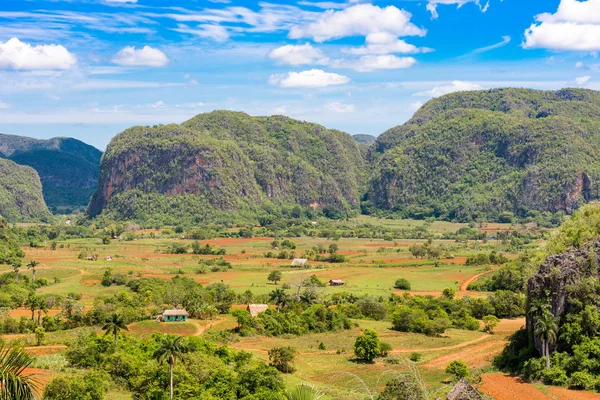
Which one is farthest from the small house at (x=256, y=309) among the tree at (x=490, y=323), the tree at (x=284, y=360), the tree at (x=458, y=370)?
the tree at (x=458, y=370)

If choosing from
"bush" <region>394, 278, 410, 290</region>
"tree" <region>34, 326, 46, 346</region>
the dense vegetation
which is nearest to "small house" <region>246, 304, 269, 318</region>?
"tree" <region>34, 326, 46, 346</region>

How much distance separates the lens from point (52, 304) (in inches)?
2667

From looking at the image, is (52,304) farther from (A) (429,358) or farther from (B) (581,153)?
(B) (581,153)

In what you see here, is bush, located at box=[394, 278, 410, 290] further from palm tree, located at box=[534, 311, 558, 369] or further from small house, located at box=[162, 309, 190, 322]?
palm tree, located at box=[534, 311, 558, 369]

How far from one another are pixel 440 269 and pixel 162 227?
89.7m

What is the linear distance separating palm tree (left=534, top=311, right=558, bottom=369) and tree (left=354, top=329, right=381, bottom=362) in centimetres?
1222

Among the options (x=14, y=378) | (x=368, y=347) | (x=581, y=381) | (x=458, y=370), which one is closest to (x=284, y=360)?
(x=368, y=347)

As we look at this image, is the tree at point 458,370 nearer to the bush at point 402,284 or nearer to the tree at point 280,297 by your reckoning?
the tree at point 280,297

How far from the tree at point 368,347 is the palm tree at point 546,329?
12216 millimetres

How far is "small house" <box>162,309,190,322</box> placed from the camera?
6053cm

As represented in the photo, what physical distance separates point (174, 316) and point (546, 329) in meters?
33.8

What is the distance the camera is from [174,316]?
60750 millimetres

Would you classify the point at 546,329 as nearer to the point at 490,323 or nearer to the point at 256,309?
the point at 490,323

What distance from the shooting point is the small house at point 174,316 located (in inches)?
2383
